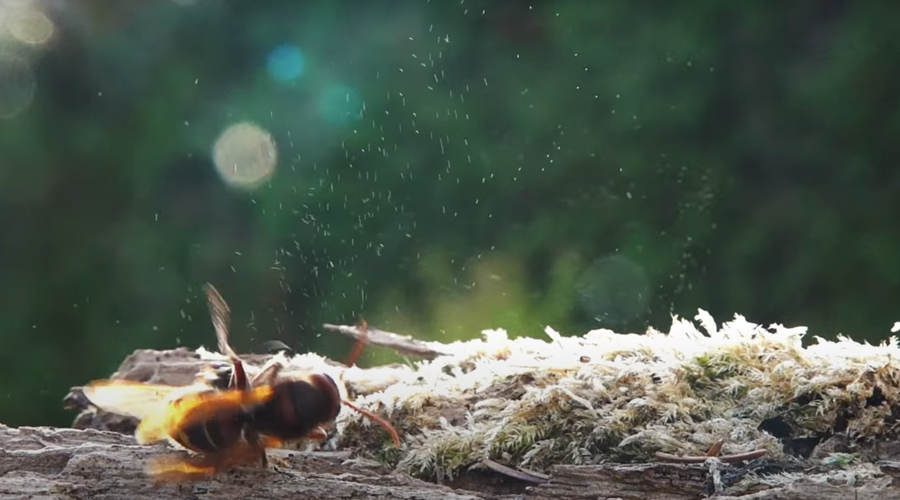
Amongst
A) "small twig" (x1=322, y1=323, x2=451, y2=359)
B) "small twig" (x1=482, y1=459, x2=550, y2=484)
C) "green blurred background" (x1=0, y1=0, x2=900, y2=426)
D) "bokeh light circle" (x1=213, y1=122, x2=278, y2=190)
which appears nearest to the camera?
"small twig" (x1=482, y1=459, x2=550, y2=484)

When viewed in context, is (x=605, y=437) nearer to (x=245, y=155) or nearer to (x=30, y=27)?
(x=245, y=155)

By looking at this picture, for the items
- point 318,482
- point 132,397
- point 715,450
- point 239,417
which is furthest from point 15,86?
point 715,450

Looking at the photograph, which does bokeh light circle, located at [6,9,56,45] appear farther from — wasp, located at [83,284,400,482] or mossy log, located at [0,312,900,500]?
wasp, located at [83,284,400,482]

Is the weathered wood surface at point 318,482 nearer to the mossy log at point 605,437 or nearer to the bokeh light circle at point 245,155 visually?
the mossy log at point 605,437

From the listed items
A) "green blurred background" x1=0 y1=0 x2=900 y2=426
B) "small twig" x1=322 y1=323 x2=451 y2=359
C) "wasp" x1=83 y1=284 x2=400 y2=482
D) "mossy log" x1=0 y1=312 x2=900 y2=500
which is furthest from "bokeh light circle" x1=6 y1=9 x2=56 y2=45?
Answer: "wasp" x1=83 y1=284 x2=400 y2=482

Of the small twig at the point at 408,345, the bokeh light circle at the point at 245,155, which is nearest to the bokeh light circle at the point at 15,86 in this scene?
the bokeh light circle at the point at 245,155
